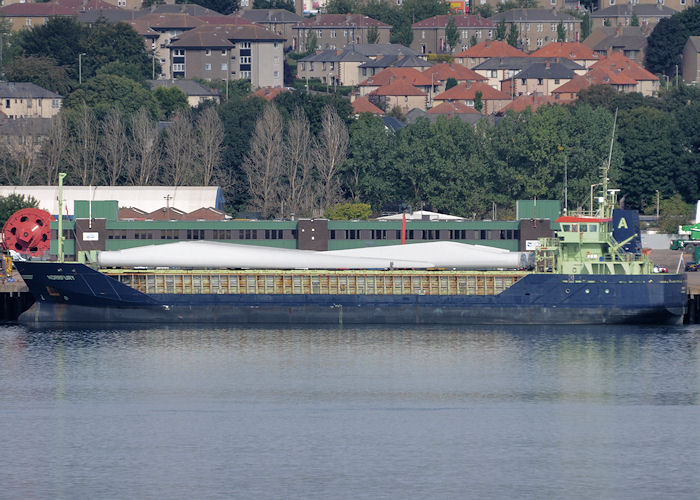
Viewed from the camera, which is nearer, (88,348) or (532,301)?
(88,348)

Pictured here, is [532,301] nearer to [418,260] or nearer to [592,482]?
[418,260]

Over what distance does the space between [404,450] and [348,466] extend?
333cm

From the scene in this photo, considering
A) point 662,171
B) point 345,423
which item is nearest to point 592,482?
point 345,423

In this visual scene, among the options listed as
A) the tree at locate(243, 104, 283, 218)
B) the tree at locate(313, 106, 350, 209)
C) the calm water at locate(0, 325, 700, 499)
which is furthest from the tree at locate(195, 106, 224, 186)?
the calm water at locate(0, 325, 700, 499)

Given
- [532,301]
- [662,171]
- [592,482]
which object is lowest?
[592,482]

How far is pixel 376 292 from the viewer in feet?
306

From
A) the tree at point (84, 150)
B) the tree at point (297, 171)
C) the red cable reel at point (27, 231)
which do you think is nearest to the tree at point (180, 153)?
the tree at point (84, 150)

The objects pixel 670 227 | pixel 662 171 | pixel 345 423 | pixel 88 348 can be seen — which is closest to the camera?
pixel 345 423

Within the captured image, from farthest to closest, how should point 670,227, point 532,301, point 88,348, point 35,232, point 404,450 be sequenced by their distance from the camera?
point 670,227
point 35,232
point 532,301
point 88,348
point 404,450

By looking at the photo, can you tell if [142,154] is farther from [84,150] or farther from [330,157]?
[330,157]

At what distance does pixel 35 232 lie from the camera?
3964 inches

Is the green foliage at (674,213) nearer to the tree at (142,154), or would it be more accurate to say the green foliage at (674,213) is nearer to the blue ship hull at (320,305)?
the blue ship hull at (320,305)

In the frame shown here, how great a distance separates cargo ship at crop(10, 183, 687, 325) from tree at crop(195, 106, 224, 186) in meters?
65.8

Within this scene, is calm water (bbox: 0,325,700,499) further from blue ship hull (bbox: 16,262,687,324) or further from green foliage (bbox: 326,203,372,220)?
green foliage (bbox: 326,203,372,220)
